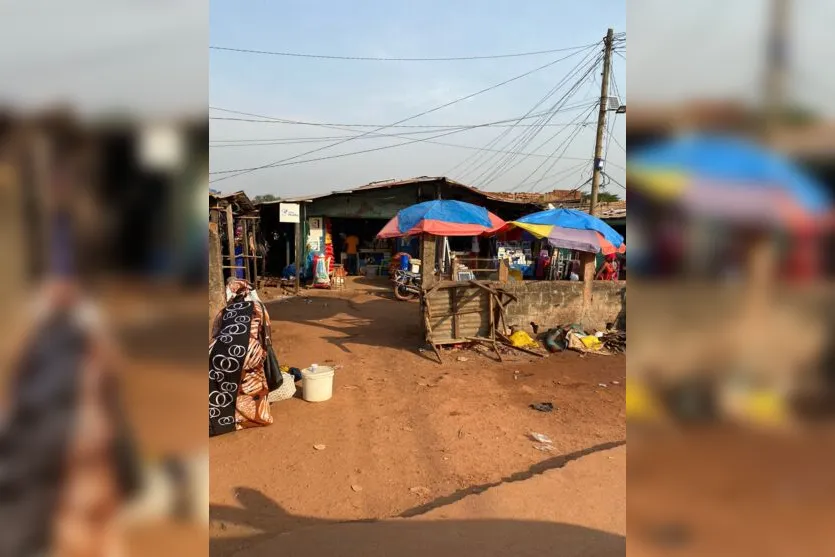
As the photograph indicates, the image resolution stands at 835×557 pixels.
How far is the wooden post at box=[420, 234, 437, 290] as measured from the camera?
32.2 feet

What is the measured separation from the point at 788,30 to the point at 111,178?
3.66 feet

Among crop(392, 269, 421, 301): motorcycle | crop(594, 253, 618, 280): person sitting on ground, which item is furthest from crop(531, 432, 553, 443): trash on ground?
crop(594, 253, 618, 280): person sitting on ground

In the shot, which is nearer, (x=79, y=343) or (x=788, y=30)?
(x=79, y=343)

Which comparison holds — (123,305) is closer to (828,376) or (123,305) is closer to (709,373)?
(709,373)

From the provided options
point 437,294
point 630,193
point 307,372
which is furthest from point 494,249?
point 630,193

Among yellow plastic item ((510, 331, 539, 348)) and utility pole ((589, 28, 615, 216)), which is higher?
utility pole ((589, 28, 615, 216))

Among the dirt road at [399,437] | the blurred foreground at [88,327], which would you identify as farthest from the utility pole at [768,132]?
the dirt road at [399,437]

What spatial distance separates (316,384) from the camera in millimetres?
6180

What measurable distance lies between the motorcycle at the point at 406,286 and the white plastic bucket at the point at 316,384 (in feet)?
25.8

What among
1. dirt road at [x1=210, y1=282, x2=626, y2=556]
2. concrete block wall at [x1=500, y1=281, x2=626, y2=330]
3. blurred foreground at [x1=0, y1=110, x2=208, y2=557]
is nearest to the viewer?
blurred foreground at [x1=0, y1=110, x2=208, y2=557]

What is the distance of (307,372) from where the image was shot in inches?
244

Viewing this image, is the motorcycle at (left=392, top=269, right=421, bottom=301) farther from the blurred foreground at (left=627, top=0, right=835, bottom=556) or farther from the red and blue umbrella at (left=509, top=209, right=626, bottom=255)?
the blurred foreground at (left=627, top=0, right=835, bottom=556)

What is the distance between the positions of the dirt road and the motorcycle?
5320 millimetres

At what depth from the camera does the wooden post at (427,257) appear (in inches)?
387
